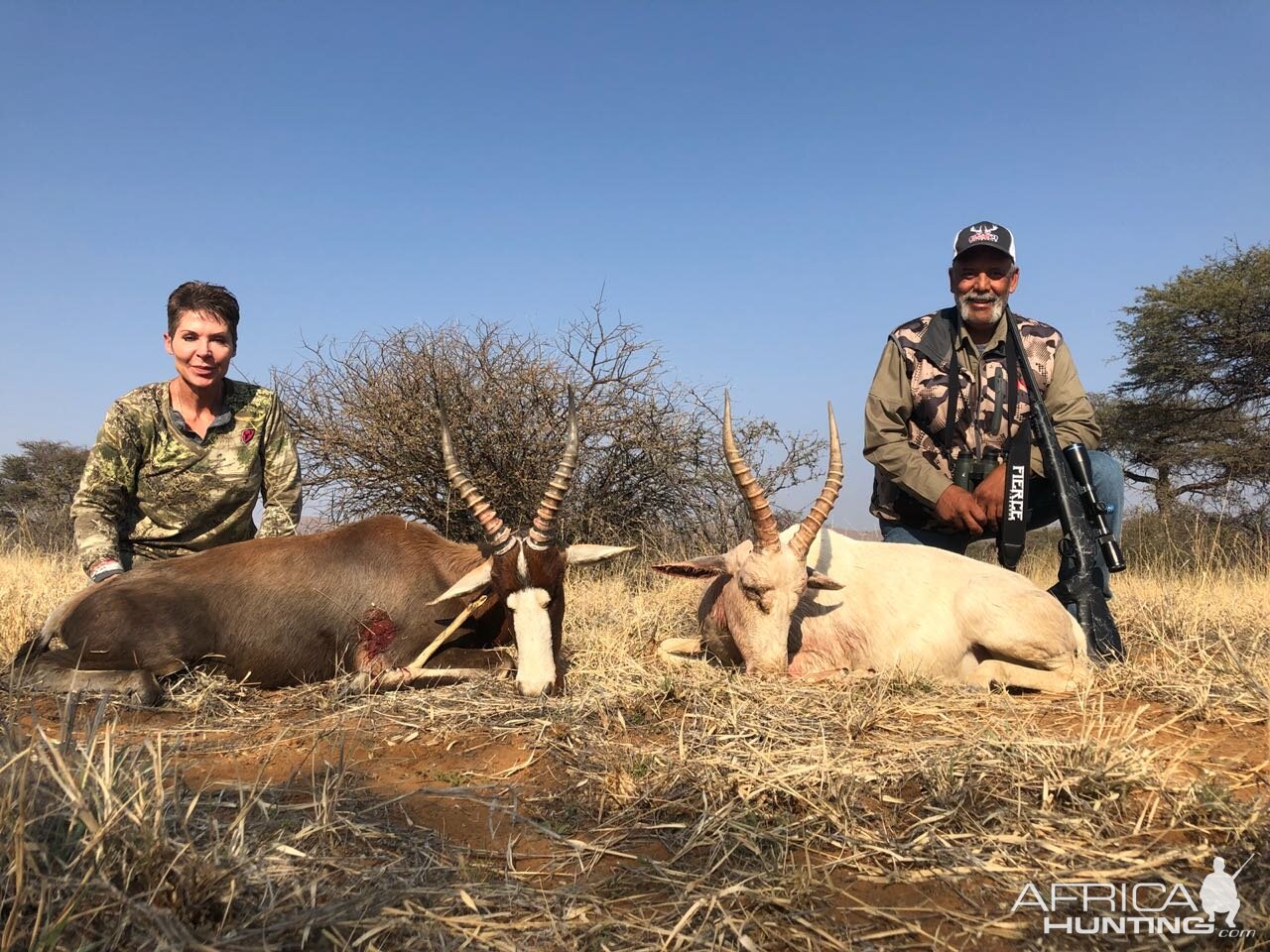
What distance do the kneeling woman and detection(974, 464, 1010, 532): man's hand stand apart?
4.48 metres

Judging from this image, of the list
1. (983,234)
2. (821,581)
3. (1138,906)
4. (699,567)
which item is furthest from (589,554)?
(983,234)

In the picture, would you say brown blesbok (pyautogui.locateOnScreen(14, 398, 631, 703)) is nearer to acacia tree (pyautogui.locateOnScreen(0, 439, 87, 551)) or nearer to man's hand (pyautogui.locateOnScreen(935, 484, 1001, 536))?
man's hand (pyautogui.locateOnScreen(935, 484, 1001, 536))

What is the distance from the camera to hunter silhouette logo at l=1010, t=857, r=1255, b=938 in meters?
1.96

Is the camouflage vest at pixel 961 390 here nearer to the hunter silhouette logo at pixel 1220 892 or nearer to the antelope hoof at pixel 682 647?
the antelope hoof at pixel 682 647

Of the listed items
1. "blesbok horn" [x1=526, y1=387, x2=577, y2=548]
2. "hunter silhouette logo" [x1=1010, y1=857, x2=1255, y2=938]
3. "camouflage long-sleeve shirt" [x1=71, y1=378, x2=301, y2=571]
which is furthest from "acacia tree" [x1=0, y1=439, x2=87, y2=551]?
"hunter silhouette logo" [x1=1010, y1=857, x2=1255, y2=938]

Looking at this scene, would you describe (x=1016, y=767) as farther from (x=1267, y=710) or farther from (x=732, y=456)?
(x=732, y=456)

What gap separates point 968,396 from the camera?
239 inches

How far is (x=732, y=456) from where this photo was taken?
457cm

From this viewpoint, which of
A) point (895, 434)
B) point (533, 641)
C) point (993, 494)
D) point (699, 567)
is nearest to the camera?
point (533, 641)

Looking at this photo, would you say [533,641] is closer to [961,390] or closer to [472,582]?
[472,582]

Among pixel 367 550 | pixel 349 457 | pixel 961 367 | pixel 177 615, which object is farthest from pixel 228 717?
pixel 349 457

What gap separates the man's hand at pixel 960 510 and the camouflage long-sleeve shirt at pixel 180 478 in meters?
4.26

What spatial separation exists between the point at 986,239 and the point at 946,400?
44.3 inches

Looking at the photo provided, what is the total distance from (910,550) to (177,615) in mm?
4052
